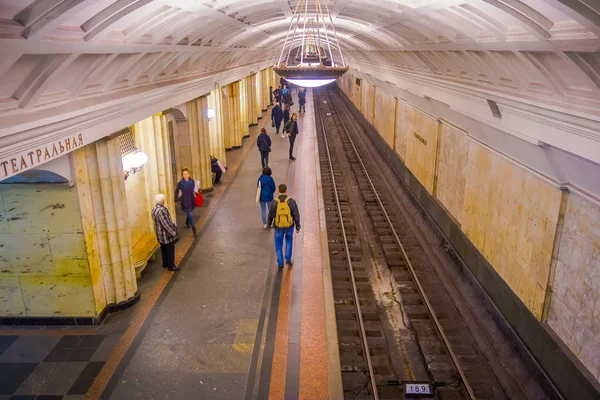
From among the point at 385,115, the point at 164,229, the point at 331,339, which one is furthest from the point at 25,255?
the point at 385,115

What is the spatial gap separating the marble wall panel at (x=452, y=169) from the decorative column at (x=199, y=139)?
5.70 metres

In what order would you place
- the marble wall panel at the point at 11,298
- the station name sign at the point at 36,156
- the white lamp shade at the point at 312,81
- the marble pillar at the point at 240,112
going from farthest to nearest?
the marble pillar at the point at 240,112, the marble wall panel at the point at 11,298, the white lamp shade at the point at 312,81, the station name sign at the point at 36,156

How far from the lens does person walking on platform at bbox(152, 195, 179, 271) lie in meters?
7.58

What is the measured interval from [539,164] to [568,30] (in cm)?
246

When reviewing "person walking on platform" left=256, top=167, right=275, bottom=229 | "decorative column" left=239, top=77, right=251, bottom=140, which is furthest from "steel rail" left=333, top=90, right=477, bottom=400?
"decorative column" left=239, top=77, right=251, bottom=140

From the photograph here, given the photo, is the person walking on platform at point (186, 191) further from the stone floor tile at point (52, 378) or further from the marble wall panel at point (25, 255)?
the stone floor tile at point (52, 378)

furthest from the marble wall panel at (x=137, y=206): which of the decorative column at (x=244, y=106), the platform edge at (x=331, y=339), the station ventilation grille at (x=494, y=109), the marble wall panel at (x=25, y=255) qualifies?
the decorative column at (x=244, y=106)

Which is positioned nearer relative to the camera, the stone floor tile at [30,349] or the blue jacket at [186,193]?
the stone floor tile at [30,349]

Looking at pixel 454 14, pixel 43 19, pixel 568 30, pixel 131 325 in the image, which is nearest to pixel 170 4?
pixel 43 19

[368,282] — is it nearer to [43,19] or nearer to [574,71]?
[574,71]

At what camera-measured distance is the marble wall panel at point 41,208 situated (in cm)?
603

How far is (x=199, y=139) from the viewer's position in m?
11.8

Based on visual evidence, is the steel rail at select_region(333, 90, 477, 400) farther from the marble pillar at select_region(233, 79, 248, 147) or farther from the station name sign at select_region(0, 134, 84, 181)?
the marble pillar at select_region(233, 79, 248, 147)

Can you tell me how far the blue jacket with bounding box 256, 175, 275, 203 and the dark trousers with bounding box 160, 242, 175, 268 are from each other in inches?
83.5
